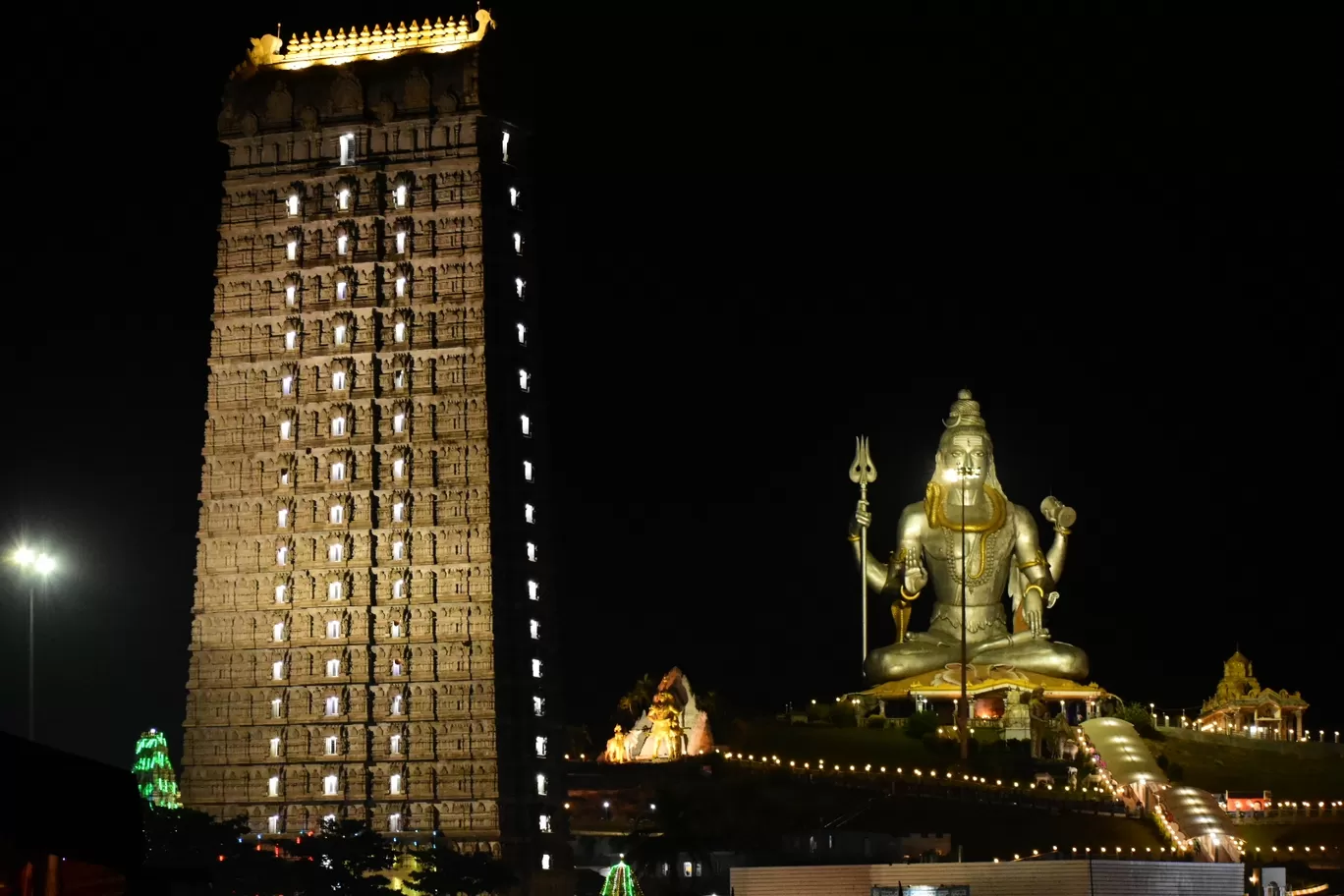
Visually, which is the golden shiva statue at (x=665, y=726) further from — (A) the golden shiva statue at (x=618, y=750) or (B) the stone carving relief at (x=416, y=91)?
(B) the stone carving relief at (x=416, y=91)

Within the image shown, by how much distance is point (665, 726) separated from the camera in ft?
263

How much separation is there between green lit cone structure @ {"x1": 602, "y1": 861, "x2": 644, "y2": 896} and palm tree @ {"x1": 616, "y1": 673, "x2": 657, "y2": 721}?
18.6 m

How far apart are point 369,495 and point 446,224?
794 centimetres

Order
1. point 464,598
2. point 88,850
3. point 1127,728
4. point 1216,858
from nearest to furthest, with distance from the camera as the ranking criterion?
point 88,850 < point 1216,858 < point 464,598 < point 1127,728

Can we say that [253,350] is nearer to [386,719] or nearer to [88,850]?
[386,719]

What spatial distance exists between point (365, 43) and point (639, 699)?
2367cm

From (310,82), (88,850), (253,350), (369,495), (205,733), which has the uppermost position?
(310,82)

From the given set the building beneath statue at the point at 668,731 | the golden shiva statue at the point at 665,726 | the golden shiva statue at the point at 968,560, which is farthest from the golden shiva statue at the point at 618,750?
the golden shiva statue at the point at 968,560

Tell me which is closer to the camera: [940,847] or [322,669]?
[940,847]

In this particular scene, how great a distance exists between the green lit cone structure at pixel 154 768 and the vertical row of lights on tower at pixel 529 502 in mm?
11107

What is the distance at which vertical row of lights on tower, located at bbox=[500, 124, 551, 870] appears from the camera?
Answer: 238 ft

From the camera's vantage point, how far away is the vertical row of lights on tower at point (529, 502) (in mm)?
72562

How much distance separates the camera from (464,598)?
7144 centimetres

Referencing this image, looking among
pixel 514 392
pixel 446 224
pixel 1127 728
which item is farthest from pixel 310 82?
pixel 1127 728
